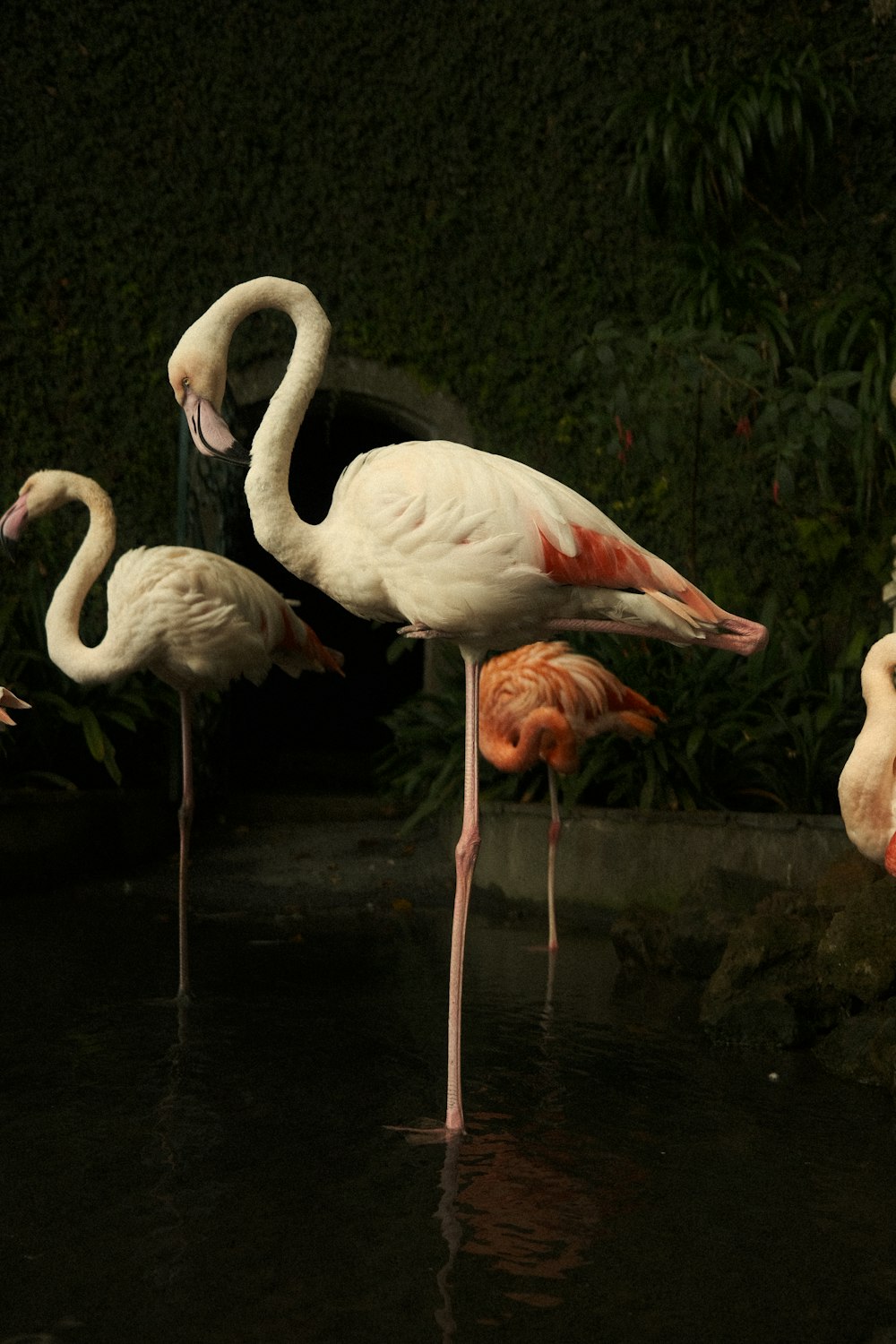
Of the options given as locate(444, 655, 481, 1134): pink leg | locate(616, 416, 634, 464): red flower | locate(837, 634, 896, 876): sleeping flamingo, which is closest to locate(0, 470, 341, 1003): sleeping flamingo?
locate(444, 655, 481, 1134): pink leg

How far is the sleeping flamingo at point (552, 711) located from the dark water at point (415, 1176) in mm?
1247

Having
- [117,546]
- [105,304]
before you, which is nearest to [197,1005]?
[117,546]

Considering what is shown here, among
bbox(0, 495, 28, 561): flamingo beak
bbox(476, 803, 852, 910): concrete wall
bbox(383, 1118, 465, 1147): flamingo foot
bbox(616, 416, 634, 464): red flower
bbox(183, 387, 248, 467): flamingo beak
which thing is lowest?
bbox(383, 1118, 465, 1147): flamingo foot

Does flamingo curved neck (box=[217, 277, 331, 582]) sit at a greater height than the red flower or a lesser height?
lesser

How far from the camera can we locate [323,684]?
12.5 meters

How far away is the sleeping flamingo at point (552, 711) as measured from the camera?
5508 millimetres

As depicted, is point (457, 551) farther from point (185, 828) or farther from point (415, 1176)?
point (185, 828)

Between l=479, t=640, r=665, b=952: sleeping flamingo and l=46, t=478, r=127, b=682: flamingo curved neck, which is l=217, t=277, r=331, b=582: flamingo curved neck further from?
l=479, t=640, r=665, b=952: sleeping flamingo

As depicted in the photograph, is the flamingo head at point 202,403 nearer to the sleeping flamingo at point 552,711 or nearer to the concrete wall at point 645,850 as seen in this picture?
the sleeping flamingo at point 552,711

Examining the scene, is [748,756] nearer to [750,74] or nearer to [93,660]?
[93,660]

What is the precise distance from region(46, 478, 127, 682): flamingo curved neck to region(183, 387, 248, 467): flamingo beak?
4.83 feet

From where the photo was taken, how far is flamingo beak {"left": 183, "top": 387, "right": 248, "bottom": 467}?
3285mm

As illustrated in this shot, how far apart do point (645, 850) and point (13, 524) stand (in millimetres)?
2862

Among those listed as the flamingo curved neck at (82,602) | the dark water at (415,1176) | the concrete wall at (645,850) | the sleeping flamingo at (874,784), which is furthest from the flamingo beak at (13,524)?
the sleeping flamingo at (874,784)
